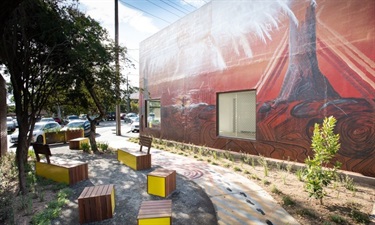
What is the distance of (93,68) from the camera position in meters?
9.20

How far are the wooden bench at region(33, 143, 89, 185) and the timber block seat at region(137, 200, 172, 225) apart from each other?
3.30m

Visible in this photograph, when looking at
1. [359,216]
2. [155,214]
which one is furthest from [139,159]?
[359,216]

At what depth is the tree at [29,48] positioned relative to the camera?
5.35 m

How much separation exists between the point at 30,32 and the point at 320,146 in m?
8.41

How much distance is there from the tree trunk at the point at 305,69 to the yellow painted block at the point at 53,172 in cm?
765

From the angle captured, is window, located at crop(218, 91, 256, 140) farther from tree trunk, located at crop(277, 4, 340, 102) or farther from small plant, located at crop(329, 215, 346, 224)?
small plant, located at crop(329, 215, 346, 224)

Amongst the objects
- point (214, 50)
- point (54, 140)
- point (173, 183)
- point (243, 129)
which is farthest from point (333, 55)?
point (54, 140)

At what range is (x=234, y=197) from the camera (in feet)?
16.4

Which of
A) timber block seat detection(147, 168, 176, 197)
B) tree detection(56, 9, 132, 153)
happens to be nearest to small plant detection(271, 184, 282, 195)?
timber block seat detection(147, 168, 176, 197)

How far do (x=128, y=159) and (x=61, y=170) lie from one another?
90.2 inches

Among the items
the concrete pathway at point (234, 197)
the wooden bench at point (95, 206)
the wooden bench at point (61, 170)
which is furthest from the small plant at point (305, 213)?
the wooden bench at point (61, 170)

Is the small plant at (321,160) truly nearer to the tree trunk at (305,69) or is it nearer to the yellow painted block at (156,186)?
the tree trunk at (305,69)

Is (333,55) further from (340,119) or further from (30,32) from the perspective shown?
(30,32)

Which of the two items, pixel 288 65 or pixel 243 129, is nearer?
pixel 288 65
